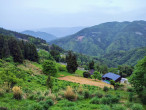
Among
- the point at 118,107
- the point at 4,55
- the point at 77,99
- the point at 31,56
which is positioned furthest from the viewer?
the point at 31,56

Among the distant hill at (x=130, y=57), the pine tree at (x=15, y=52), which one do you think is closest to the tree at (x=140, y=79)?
the pine tree at (x=15, y=52)

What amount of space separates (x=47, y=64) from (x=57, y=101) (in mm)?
20896

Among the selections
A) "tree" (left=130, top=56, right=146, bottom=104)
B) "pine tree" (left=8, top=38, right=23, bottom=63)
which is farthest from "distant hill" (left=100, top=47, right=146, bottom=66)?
"tree" (left=130, top=56, right=146, bottom=104)

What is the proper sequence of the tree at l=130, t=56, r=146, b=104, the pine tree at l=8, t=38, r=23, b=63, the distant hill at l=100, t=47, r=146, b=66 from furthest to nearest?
the distant hill at l=100, t=47, r=146, b=66 → the pine tree at l=8, t=38, r=23, b=63 → the tree at l=130, t=56, r=146, b=104

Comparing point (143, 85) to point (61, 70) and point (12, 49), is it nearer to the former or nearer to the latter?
point (61, 70)

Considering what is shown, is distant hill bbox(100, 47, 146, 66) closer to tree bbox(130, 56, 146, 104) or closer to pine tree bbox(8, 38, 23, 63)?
pine tree bbox(8, 38, 23, 63)

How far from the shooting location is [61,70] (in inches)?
1551

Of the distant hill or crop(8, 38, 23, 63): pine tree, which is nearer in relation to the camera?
crop(8, 38, 23, 63): pine tree

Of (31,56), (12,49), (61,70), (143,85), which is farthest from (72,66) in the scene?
(143,85)

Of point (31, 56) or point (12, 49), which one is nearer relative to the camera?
point (12, 49)

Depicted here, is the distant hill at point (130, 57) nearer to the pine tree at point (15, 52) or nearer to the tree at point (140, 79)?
the pine tree at point (15, 52)

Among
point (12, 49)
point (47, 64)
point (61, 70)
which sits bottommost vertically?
point (61, 70)

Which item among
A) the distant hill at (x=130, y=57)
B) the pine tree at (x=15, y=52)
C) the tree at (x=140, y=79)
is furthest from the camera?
the distant hill at (x=130, y=57)

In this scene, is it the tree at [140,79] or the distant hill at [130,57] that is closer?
the tree at [140,79]
